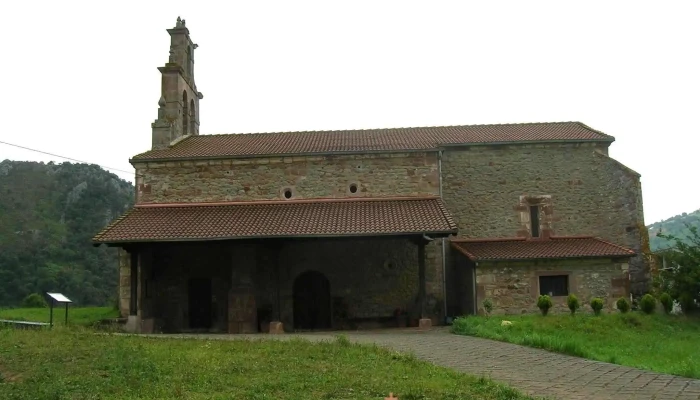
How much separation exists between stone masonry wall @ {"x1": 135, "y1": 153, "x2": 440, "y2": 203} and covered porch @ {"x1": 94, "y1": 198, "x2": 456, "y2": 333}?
1.55 ft

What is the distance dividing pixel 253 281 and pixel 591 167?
1198 cm

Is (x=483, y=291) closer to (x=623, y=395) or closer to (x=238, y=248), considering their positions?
(x=238, y=248)

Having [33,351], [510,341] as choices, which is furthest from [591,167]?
[33,351]

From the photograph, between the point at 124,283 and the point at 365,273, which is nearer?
the point at 365,273

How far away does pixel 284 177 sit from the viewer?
70.7ft

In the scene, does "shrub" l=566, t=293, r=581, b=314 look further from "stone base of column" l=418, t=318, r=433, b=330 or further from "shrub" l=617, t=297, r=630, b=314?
"stone base of column" l=418, t=318, r=433, b=330

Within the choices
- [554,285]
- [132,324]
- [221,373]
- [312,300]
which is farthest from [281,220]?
[221,373]

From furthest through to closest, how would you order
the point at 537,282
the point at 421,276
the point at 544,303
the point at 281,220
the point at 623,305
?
the point at 537,282 → the point at 281,220 → the point at 421,276 → the point at 623,305 → the point at 544,303

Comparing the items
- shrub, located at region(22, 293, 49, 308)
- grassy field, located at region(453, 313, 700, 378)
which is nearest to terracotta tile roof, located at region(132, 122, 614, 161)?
grassy field, located at region(453, 313, 700, 378)

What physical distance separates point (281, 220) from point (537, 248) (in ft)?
26.1

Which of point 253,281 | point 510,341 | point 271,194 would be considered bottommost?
point 510,341

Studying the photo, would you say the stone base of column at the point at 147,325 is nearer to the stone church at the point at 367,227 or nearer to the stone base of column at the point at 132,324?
the stone church at the point at 367,227

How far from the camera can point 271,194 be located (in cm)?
2153

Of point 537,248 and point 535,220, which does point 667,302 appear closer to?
point 537,248
